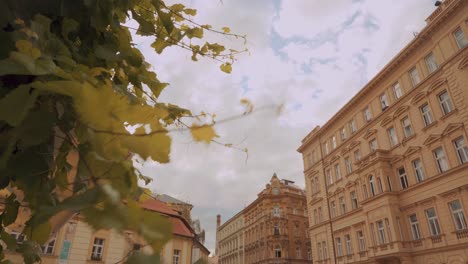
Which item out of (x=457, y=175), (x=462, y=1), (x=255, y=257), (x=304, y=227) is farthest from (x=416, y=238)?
(x=255, y=257)

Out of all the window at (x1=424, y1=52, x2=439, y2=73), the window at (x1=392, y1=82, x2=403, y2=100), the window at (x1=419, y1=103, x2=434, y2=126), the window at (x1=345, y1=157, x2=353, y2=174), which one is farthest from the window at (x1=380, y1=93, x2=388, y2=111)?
the window at (x1=345, y1=157, x2=353, y2=174)

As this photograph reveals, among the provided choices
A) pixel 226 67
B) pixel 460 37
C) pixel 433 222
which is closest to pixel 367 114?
pixel 460 37

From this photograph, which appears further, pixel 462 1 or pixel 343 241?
pixel 343 241

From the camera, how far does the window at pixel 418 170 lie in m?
18.0

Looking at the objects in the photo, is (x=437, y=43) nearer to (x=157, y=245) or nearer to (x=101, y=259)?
(x=157, y=245)

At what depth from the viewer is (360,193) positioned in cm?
2209

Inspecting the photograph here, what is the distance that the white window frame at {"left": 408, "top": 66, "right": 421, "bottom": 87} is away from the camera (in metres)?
19.1

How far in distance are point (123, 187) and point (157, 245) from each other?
156 mm

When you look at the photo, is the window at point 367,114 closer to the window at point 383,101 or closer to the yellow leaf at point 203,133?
the window at point 383,101

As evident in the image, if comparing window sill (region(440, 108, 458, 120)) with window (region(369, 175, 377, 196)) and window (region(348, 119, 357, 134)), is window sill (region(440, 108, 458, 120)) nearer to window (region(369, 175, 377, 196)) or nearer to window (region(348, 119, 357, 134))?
window (region(369, 175, 377, 196))

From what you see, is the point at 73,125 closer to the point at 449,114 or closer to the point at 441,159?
the point at 449,114

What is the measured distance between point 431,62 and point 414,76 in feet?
4.41

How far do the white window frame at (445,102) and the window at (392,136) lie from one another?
3.63 meters

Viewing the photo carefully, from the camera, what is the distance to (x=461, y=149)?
15766 millimetres
